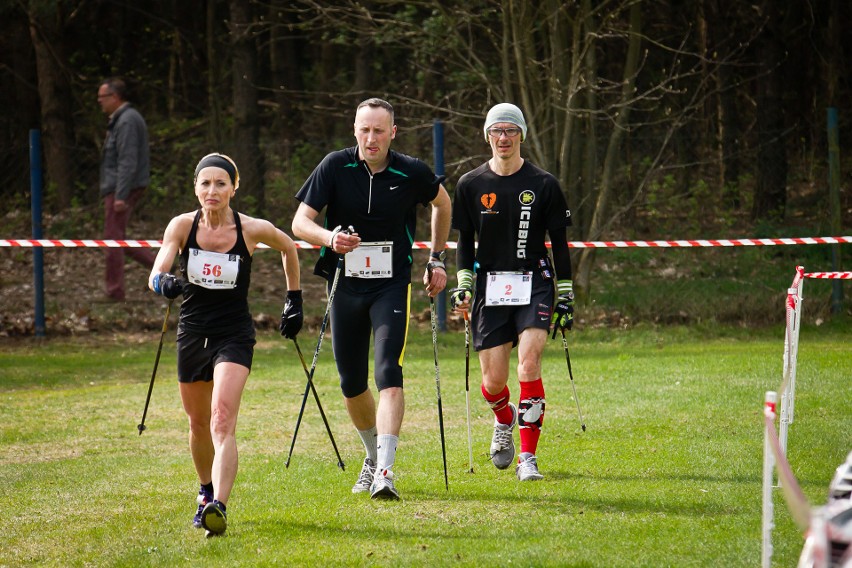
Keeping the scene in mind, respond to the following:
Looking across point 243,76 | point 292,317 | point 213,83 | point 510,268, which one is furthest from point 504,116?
point 213,83

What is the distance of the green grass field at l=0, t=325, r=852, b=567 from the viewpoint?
5.92 m

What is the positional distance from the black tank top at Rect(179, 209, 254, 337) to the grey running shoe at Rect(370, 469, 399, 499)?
1.06 meters

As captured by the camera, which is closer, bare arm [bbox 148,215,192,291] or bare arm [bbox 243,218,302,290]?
bare arm [bbox 148,215,192,291]

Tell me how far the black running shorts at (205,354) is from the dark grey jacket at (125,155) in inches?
374

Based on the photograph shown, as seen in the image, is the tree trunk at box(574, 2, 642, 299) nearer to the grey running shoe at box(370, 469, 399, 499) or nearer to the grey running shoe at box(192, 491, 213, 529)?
the grey running shoe at box(370, 469, 399, 499)

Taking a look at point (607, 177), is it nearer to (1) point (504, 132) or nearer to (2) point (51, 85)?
(1) point (504, 132)

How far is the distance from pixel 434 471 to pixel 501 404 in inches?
24.2

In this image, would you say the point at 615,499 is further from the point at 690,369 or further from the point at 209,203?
the point at 690,369

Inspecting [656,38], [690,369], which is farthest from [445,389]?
[656,38]

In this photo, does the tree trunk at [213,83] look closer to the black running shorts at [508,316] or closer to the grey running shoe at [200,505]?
the black running shorts at [508,316]

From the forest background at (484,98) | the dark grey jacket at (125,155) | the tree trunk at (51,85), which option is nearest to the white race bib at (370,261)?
the forest background at (484,98)

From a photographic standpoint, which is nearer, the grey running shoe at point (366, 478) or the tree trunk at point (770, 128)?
the grey running shoe at point (366, 478)

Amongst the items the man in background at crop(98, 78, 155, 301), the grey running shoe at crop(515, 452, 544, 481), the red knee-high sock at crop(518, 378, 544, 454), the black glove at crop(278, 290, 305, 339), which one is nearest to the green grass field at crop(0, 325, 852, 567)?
the grey running shoe at crop(515, 452, 544, 481)

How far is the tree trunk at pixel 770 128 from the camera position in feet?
56.0
